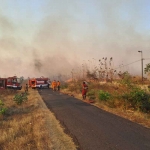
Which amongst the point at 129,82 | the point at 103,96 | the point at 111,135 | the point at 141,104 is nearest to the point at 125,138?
the point at 111,135

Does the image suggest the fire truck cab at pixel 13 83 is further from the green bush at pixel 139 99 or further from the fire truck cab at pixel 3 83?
the green bush at pixel 139 99

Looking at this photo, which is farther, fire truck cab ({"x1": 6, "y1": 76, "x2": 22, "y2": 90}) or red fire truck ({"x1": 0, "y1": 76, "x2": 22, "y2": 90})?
fire truck cab ({"x1": 6, "y1": 76, "x2": 22, "y2": 90})

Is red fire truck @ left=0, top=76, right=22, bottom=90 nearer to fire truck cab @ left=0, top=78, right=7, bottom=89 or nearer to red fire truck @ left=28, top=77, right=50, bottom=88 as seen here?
fire truck cab @ left=0, top=78, right=7, bottom=89

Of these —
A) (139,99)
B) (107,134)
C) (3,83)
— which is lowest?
(107,134)

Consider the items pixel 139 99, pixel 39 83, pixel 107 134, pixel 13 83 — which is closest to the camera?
pixel 107 134

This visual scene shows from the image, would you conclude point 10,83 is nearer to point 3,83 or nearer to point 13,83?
point 13,83

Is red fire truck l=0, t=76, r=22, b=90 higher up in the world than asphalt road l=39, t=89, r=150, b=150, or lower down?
higher up

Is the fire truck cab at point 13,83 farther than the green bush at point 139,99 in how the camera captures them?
Yes

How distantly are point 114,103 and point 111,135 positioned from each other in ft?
28.7

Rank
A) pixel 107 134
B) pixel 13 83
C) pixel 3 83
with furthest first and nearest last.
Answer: pixel 13 83
pixel 3 83
pixel 107 134

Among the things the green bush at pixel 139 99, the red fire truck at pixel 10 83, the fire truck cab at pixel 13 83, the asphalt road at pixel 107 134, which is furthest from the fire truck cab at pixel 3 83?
the asphalt road at pixel 107 134

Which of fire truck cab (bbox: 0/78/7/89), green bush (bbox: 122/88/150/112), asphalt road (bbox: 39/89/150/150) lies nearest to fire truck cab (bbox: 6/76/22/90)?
fire truck cab (bbox: 0/78/7/89)

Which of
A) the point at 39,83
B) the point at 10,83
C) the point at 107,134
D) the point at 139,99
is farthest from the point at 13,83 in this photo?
the point at 107,134

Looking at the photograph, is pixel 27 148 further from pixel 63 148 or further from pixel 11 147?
pixel 63 148
